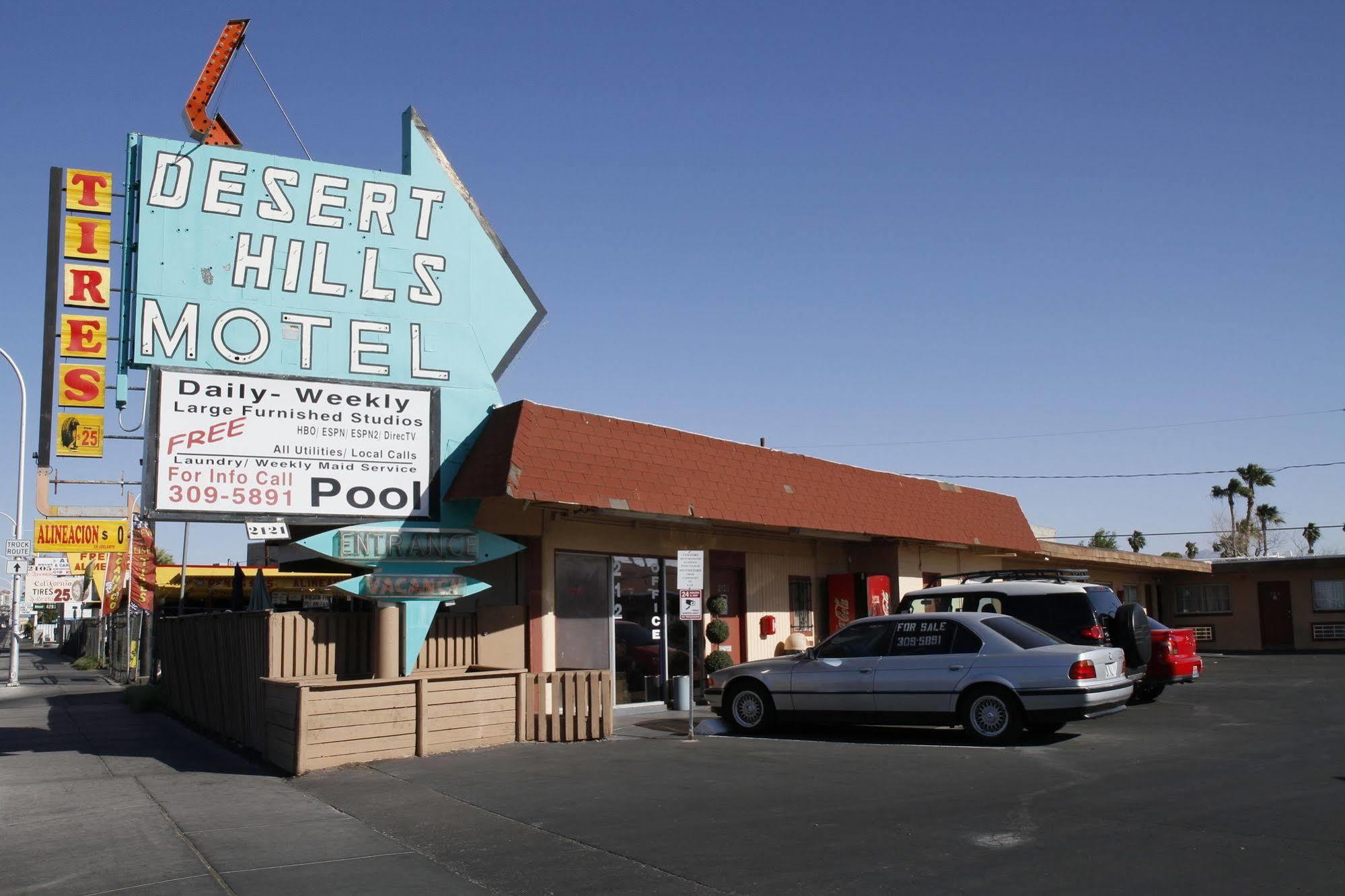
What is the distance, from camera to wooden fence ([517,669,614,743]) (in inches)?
542

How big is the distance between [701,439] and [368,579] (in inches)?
235

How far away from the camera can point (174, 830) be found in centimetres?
905

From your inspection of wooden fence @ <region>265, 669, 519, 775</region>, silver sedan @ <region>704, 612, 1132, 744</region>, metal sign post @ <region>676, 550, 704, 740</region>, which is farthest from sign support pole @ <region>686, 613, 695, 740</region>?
wooden fence @ <region>265, 669, 519, 775</region>

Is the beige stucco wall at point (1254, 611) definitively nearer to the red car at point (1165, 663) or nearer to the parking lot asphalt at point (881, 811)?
the red car at point (1165, 663)

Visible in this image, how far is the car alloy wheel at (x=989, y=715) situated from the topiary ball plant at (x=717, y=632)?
623 centimetres

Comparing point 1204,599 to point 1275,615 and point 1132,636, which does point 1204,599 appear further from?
point 1132,636

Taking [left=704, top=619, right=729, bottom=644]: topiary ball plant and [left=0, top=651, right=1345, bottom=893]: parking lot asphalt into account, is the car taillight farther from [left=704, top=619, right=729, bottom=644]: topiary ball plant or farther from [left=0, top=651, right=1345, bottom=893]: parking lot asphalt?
[left=704, top=619, right=729, bottom=644]: topiary ball plant

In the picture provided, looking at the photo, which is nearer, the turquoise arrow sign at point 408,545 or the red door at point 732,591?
the turquoise arrow sign at point 408,545

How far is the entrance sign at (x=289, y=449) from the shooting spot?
13.0 meters

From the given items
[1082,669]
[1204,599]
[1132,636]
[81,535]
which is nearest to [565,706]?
[1082,669]

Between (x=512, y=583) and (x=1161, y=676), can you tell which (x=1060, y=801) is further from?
(x=1161, y=676)

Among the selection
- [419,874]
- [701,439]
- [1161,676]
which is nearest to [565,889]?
[419,874]

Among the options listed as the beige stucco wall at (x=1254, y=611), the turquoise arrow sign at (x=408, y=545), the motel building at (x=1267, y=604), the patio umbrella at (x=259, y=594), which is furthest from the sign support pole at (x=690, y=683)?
the beige stucco wall at (x=1254, y=611)

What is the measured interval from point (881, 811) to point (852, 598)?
42.2 feet
